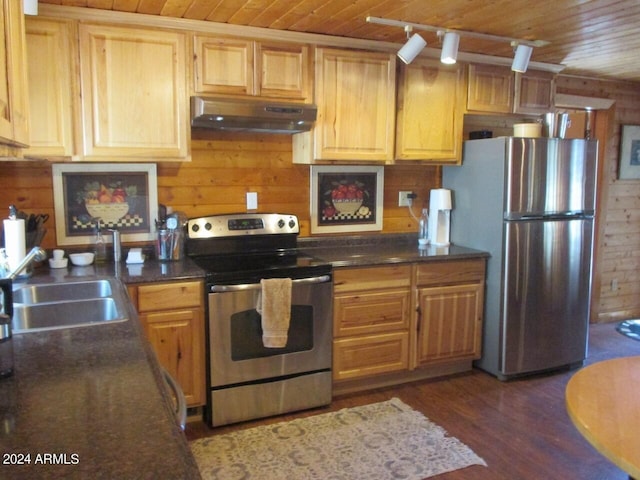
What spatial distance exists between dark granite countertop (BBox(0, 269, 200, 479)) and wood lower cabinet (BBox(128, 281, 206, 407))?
3.76 ft

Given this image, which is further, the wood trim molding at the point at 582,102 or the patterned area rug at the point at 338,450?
the wood trim molding at the point at 582,102

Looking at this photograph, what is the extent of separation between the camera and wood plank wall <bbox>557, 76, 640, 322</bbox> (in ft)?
15.4

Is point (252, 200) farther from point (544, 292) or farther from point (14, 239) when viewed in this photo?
point (544, 292)

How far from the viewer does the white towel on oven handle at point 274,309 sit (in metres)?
2.79

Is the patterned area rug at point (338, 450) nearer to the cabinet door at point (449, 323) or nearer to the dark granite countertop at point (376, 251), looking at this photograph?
the cabinet door at point (449, 323)

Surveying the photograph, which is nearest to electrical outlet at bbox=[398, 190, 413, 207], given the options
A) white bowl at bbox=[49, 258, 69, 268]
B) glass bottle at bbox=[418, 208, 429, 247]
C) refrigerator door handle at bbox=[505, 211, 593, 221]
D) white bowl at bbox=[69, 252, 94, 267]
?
glass bottle at bbox=[418, 208, 429, 247]

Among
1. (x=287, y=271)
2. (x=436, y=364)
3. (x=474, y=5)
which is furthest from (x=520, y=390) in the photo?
(x=474, y=5)

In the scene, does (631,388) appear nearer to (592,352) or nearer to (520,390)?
(520,390)

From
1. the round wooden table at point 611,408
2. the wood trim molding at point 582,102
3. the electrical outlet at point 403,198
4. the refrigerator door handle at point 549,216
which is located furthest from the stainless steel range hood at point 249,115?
the wood trim molding at point 582,102

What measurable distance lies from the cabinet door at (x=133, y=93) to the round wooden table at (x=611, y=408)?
2.25m

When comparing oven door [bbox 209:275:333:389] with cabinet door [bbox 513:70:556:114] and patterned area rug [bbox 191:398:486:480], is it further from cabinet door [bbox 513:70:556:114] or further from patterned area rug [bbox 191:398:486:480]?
cabinet door [bbox 513:70:556:114]

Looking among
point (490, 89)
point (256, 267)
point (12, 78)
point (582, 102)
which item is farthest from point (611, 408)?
point (582, 102)

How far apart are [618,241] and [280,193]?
11.0 ft

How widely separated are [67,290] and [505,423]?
236cm
